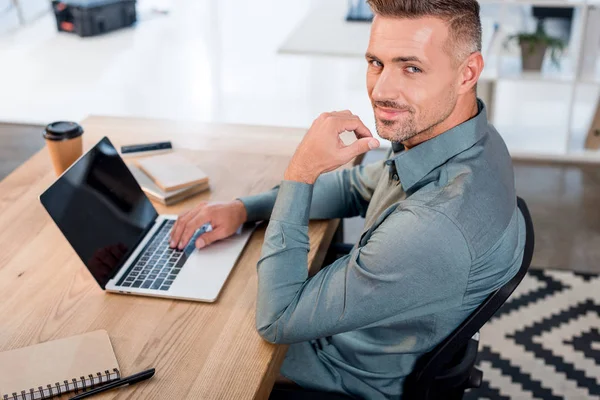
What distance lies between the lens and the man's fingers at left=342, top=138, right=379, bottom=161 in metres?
1.58

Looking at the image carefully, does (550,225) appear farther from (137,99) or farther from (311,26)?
(137,99)

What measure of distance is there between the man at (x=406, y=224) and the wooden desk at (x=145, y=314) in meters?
0.08

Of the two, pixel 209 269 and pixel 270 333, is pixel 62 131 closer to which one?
pixel 209 269

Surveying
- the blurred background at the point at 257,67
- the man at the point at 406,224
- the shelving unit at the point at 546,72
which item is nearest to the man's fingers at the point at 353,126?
the man at the point at 406,224

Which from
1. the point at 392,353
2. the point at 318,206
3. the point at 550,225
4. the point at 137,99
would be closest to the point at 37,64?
the point at 137,99

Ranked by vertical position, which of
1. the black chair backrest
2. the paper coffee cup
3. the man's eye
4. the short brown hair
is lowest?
the black chair backrest

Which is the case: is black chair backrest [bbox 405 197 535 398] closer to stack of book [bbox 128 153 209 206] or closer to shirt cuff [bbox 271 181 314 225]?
shirt cuff [bbox 271 181 314 225]

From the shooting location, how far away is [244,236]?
1.81 metres

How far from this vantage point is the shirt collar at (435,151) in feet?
4.96

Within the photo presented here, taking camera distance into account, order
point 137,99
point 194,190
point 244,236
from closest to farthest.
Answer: point 244,236 → point 194,190 → point 137,99

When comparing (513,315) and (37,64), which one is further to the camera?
(37,64)

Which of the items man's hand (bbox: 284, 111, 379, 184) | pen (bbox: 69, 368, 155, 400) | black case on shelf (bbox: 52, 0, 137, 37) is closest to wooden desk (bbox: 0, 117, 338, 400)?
pen (bbox: 69, 368, 155, 400)

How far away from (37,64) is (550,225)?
3.11 m

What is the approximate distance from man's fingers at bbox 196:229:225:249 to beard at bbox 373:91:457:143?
0.45 m
